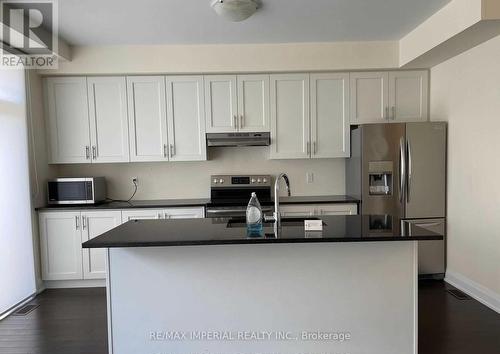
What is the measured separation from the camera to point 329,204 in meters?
3.51

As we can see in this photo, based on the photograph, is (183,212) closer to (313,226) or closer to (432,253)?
(313,226)

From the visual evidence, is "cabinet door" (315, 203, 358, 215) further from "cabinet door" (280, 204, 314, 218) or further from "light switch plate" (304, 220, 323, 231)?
"light switch plate" (304, 220, 323, 231)

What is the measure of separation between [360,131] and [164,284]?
8.38 feet

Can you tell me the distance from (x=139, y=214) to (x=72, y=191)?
817 mm

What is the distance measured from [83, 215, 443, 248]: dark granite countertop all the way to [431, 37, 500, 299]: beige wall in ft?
4.59

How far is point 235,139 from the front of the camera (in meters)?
3.64

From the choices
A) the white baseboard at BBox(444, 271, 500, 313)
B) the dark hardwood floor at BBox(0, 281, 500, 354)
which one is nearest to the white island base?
the dark hardwood floor at BBox(0, 281, 500, 354)

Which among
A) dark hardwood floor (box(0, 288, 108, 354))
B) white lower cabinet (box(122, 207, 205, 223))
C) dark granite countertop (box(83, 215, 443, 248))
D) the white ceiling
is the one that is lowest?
dark hardwood floor (box(0, 288, 108, 354))

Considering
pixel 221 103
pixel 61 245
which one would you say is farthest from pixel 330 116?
pixel 61 245

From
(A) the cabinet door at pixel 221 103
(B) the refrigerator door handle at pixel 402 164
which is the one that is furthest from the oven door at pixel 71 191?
(B) the refrigerator door handle at pixel 402 164

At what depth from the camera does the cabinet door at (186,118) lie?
3.62m

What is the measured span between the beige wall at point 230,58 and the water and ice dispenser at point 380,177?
1.13 meters

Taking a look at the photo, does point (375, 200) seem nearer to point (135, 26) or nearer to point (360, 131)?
point (360, 131)

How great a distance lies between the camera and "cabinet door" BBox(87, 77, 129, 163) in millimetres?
3592
